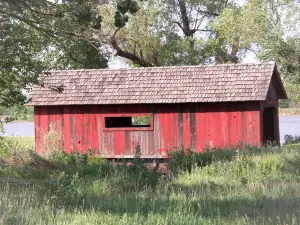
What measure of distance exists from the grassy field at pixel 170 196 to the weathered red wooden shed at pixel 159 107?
290 inches

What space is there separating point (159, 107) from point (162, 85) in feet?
3.03

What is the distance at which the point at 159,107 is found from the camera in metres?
24.2

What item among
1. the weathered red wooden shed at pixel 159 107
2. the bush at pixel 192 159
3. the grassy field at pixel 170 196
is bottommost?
the grassy field at pixel 170 196

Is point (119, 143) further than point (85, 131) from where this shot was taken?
No

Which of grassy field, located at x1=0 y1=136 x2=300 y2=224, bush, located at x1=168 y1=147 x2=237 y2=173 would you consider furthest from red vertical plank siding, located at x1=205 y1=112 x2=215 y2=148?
grassy field, located at x1=0 y1=136 x2=300 y2=224

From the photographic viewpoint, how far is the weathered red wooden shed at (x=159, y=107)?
76.5ft

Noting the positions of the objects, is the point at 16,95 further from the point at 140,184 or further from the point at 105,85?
the point at 105,85

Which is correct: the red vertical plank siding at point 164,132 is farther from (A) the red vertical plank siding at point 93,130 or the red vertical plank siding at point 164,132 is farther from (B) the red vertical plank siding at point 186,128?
(A) the red vertical plank siding at point 93,130

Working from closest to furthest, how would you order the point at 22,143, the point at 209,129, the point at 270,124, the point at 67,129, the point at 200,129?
the point at 209,129 < the point at 200,129 < the point at 67,129 < the point at 270,124 < the point at 22,143

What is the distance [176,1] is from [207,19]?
3826mm

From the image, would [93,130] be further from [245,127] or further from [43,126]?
[245,127]

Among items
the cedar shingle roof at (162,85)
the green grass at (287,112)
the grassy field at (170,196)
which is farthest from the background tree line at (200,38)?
the green grass at (287,112)

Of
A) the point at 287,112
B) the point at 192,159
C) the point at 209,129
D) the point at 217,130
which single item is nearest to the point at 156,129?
the point at 209,129

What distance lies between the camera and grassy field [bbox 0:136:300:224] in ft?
25.2
